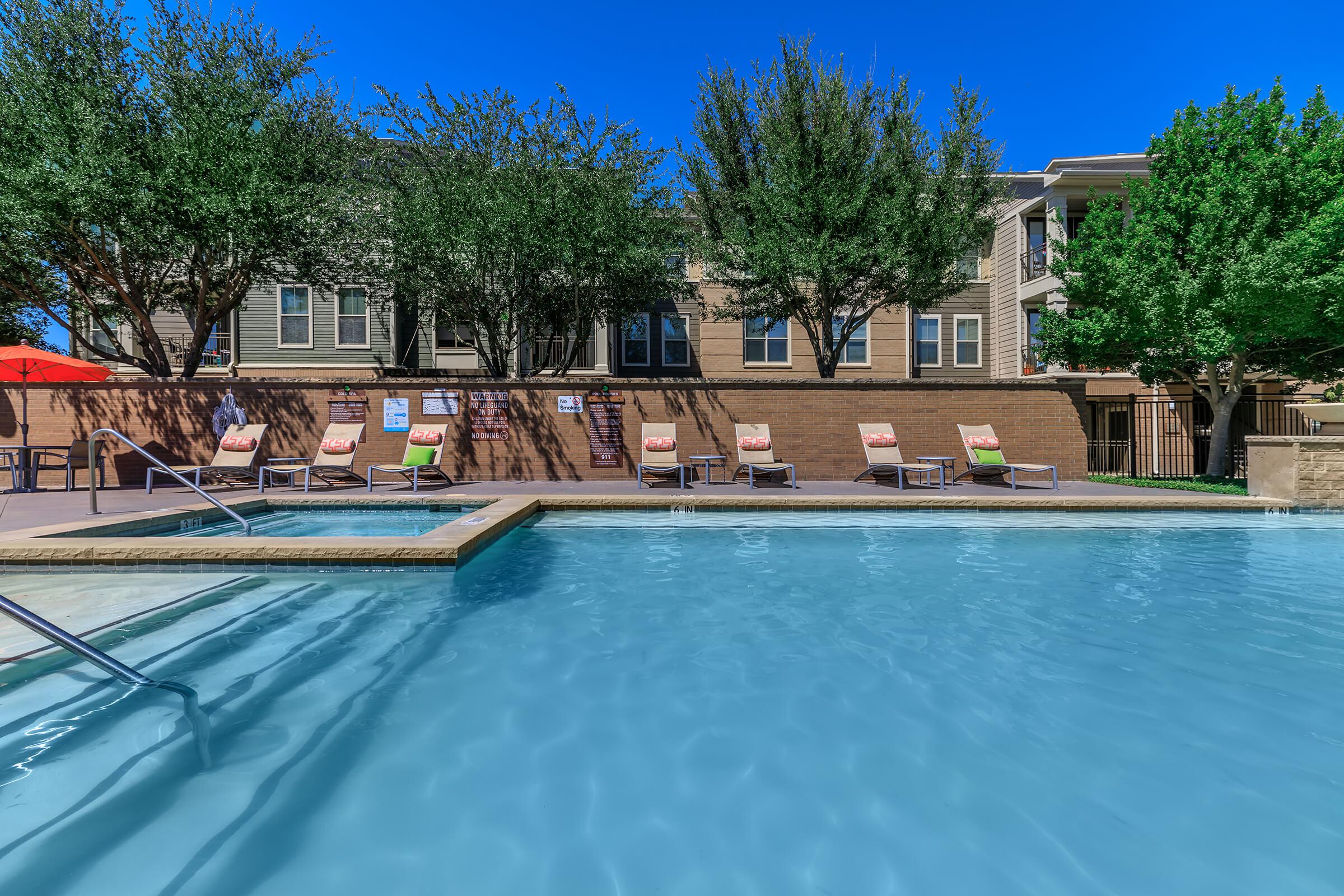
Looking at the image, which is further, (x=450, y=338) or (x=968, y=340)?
(x=968, y=340)

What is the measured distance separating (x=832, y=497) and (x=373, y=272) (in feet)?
37.6

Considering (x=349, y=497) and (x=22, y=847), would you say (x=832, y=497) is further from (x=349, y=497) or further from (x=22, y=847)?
(x=22, y=847)

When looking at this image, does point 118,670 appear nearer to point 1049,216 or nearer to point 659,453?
point 659,453

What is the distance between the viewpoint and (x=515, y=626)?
454cm

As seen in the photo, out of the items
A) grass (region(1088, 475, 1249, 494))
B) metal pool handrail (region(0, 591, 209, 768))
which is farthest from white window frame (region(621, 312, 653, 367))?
metal pool handrail (region(0, 591, 209, 768))

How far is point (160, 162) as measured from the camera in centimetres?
1145

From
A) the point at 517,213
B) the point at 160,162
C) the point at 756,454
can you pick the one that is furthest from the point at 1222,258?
the point at 160,162

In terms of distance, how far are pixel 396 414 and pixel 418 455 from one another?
1.46 metres

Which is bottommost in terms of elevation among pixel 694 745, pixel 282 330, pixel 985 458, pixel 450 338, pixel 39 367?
pixel 694 745

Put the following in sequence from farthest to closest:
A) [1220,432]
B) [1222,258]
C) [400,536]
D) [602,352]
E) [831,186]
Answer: [602,352], [1220,432], [831,186], [1222,258], [400,536]

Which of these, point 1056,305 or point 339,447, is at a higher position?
point 1056,305

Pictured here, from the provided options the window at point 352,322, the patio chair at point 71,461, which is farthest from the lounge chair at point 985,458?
the window at point 352,322

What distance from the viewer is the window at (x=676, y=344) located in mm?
20109

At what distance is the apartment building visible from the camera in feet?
61.5
